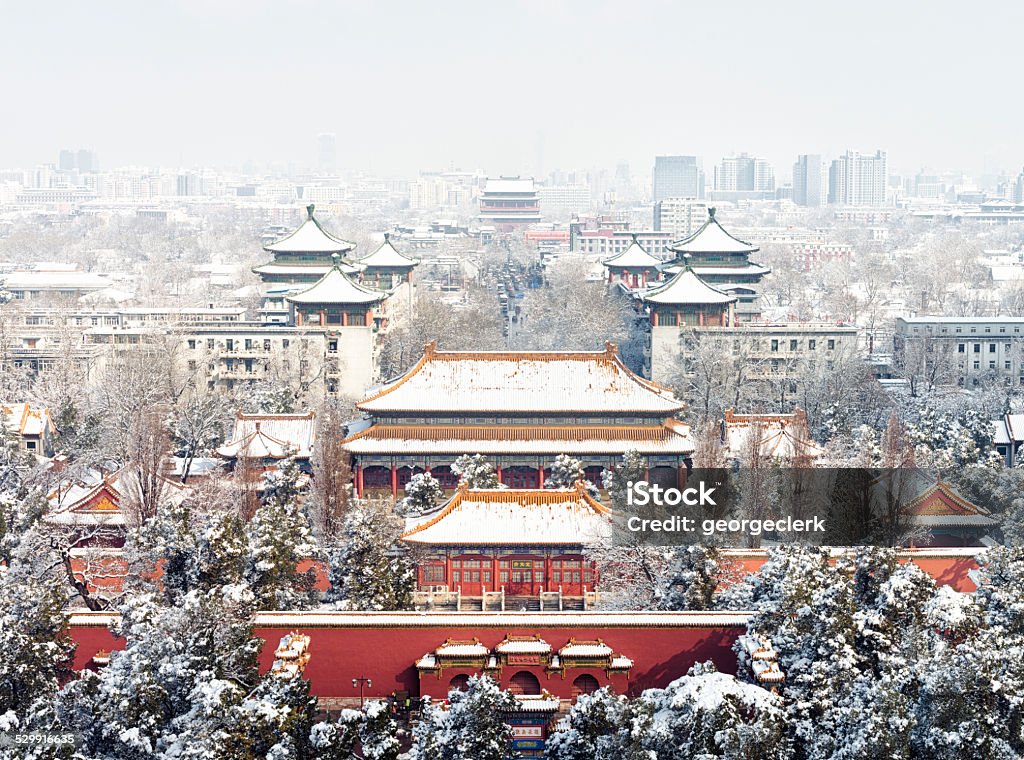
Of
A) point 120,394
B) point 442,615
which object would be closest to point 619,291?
point 120,394

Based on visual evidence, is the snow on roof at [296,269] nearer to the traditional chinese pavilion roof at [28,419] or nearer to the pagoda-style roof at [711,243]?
the pagoda-style roof at [711,243]

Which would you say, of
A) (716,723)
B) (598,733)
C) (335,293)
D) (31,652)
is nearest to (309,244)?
(335,293)

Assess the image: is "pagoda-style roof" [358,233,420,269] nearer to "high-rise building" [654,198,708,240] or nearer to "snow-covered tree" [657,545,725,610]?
"snow-covered tree" [657,545,725,610]

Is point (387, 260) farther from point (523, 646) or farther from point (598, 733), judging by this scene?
point (598, 733)

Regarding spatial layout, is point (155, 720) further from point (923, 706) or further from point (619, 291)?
point (619, 291)

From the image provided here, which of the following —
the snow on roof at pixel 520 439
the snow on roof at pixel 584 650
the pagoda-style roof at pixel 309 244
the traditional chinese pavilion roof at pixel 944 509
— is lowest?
the snow on roof at pixel 584 650

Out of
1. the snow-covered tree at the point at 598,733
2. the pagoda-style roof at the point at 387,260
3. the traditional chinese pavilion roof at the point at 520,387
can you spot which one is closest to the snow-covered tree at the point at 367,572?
the snow-covered tree at the point at 598,733

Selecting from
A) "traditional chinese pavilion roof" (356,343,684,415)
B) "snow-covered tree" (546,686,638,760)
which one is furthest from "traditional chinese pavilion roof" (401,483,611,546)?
"snow-covered tree" (546,686,638,760)
